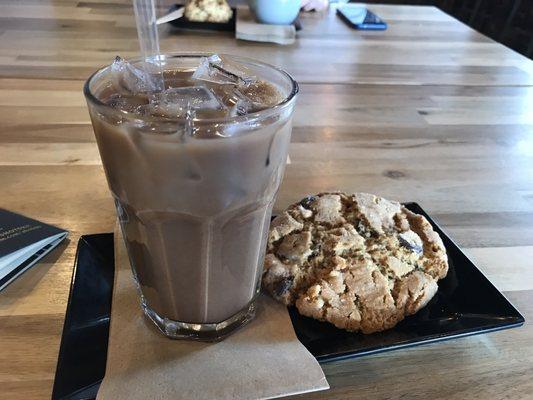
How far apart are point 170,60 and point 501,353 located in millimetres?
629

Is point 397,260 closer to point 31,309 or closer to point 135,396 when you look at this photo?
point 135,396

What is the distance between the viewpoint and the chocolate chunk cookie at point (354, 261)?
670 millimetres

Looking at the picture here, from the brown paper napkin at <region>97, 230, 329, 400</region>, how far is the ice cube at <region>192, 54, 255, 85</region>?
330 mm

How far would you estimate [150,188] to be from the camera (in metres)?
0.58

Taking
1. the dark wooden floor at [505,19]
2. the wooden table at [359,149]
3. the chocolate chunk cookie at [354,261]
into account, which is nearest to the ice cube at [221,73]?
the chocolate chunk cookie at [354,261]

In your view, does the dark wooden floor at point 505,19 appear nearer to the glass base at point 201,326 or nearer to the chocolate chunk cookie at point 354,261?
the chocolate chunk cookie at point 354,261

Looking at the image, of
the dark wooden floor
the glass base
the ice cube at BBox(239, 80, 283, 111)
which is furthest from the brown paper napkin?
the dark wooden floor

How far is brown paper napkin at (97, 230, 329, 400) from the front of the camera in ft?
1.92

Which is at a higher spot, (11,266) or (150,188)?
(150,188)

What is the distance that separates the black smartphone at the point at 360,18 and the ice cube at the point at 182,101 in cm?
165

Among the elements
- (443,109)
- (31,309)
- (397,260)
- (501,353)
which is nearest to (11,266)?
(31,309)

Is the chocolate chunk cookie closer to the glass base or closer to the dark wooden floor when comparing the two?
the glass base

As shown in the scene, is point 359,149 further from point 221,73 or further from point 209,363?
point 209,363

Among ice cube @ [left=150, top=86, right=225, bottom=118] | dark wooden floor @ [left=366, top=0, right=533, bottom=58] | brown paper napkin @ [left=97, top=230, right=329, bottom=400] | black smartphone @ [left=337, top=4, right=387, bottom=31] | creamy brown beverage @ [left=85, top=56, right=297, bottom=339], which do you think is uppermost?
ice cube @ [left=150, top=86, right=225, bottom=118]
